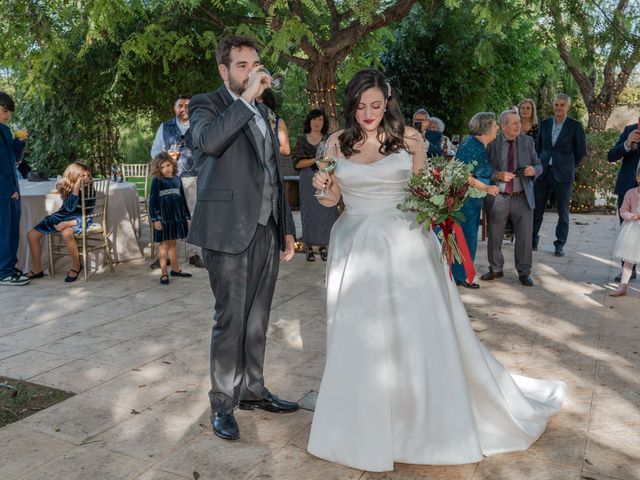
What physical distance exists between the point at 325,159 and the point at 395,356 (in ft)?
3.45

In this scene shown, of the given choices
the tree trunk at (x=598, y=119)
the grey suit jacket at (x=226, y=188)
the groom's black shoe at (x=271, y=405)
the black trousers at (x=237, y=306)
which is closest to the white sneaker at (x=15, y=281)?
the groom's black shoe at (x=271, y=405)

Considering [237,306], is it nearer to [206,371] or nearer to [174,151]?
[206,371]

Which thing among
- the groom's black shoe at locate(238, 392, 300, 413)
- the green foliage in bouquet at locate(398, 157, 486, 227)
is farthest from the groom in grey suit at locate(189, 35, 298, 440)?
the green foliage in bouquet at locate(398, 157, 486, 227)

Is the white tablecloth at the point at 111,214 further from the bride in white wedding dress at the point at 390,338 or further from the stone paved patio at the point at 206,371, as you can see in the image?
the bride in white wedding dress at the point at 390,338

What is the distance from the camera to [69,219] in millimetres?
7285

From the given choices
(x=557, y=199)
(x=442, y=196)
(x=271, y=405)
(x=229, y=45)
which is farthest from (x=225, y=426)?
(x=557, y=199)

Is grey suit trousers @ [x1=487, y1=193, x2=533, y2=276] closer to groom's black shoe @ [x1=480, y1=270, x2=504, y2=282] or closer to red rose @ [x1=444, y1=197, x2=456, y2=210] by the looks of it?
groom's black shoe @ [x1=480, y1=270, x2=504, y2=282]

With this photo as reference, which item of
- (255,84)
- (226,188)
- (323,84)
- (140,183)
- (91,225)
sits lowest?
(91,225)

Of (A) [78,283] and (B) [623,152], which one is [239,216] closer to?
(A) [78,283]

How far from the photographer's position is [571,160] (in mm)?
8516

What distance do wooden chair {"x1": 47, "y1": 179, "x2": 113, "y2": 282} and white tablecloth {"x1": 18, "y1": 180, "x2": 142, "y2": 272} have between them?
0.84 ft

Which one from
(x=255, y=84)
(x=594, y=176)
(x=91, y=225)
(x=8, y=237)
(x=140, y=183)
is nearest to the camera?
(x=255, y=84)

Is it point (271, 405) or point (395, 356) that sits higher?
point (395, 356)

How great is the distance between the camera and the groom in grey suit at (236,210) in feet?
10.5
